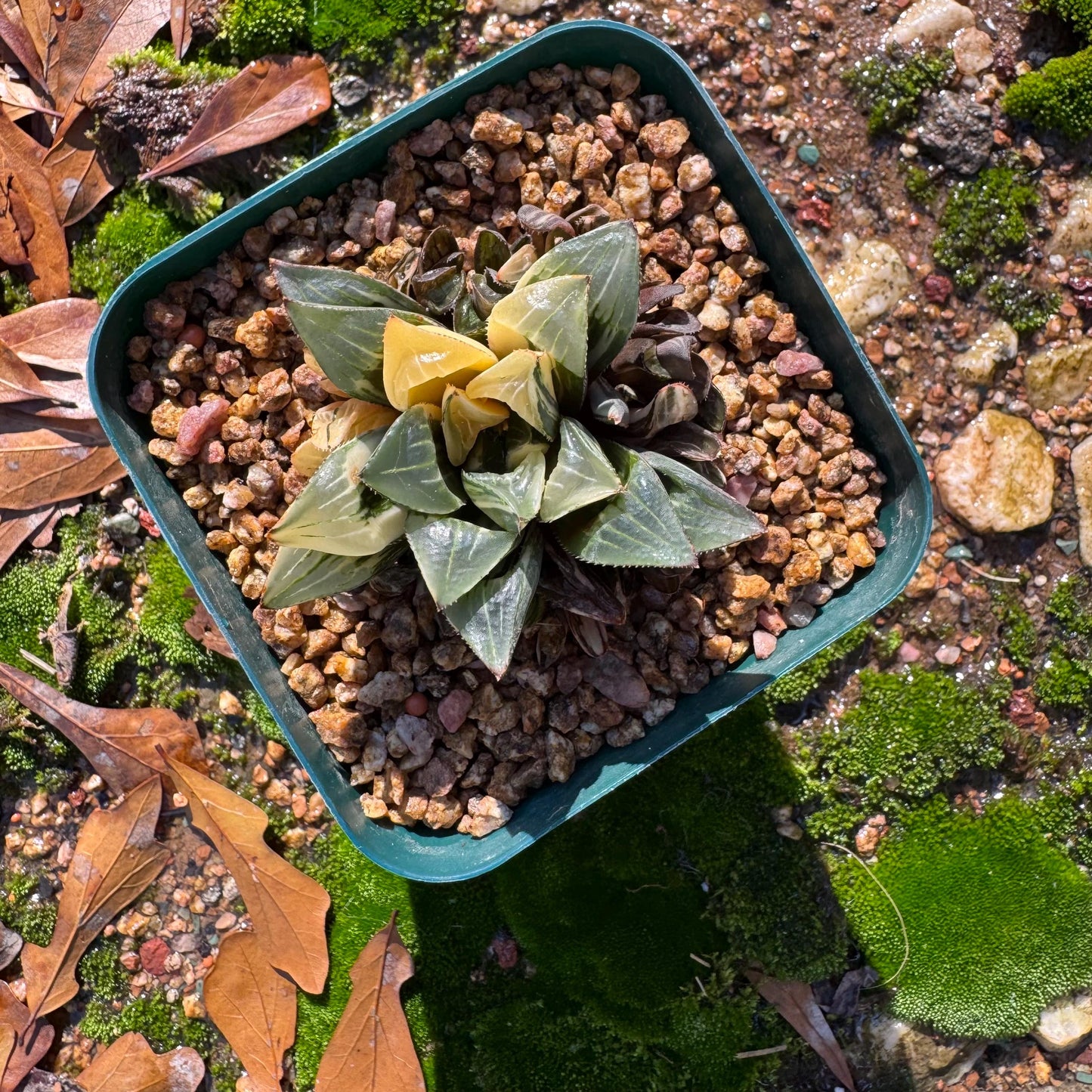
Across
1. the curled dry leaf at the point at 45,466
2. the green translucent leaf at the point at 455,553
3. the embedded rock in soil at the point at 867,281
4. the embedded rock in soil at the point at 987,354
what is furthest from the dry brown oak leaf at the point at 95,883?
the embedded rock in soil at the point at 987,354

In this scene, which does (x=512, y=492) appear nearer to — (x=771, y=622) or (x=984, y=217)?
(x=771, y=622)

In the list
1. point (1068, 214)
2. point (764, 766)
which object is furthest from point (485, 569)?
point (1068, 214)

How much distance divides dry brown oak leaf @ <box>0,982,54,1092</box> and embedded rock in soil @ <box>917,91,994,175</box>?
343 centimetres

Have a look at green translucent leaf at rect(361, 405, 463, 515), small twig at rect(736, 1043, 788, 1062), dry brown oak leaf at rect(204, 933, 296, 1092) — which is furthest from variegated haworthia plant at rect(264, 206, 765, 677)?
small twig at rect(736, 1043, 788, 1062)

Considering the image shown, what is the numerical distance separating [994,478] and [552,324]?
158 centimetres

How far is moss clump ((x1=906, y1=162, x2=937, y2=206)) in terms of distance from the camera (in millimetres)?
2557

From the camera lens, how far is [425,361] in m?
1.57

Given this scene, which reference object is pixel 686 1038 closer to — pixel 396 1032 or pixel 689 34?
pixel 396 1032

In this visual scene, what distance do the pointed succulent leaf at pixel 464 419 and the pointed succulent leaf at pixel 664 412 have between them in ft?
0.87

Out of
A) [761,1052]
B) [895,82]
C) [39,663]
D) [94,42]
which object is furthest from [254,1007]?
[895,82]

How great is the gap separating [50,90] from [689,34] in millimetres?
1688

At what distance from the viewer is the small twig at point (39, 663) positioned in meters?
2.69

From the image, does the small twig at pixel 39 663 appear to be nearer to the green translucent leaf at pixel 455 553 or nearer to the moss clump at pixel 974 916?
the green translucent leaf at pixel 455 553

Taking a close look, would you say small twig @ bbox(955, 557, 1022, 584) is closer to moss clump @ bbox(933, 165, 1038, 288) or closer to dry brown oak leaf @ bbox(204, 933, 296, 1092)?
moss clump @ bbox(933, 165, 1038, 288)
